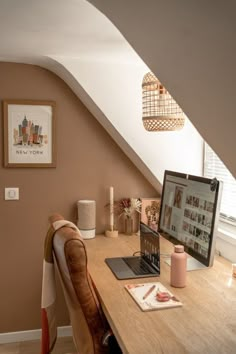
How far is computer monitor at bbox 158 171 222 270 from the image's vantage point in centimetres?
186

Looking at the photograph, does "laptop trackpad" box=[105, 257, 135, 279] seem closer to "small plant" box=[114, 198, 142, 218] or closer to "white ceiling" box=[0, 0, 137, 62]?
"small plant" box=[114, 198, 142, 218]

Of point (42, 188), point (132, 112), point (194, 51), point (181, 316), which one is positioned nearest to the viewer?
point (194, 51)

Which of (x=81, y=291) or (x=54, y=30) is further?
(x=54, y=30)

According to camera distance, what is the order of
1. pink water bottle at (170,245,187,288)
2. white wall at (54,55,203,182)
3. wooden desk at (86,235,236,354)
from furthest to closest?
white wall at (54,55,203,182) < pink water bottle at (170,245,187,288) < wooden desk at (86,235,236,354)

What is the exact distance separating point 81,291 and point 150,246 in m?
0.59

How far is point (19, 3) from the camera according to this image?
1545mm

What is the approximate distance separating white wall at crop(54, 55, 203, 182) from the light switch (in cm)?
86

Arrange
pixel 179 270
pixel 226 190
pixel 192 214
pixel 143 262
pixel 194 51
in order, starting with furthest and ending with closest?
pixel 226 190, pixel 143 262, pixel 192 214, pixel 179 270, pixel 194 51

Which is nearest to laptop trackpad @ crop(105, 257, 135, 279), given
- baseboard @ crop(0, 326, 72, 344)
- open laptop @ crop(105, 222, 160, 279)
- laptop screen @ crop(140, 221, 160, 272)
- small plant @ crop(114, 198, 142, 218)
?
open laptop @ crop(105, 222, 160, 279)

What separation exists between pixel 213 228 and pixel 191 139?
1.16m

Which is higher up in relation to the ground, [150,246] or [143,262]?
[150,246]

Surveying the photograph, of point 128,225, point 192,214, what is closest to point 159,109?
point 192,214

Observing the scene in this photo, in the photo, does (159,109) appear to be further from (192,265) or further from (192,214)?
(192,265)

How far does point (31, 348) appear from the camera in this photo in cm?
276
